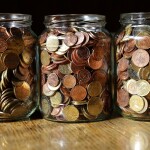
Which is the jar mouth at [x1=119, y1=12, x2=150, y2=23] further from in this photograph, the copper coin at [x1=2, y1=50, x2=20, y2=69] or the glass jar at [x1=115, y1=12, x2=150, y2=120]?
the copper coin at [x1=2, y1=50, x2=20, y2=69]

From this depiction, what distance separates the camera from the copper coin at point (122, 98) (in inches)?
33.4

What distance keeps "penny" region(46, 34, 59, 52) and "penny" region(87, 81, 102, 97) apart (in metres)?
0.10

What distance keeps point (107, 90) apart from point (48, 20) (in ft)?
0.63

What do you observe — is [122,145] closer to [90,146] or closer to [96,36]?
[90,146]

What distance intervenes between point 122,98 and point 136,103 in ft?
0.13

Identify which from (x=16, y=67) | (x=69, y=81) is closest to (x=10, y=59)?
(x=16, y=67)

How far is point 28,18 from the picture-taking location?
0.87 metres

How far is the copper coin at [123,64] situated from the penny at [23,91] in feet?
0.64

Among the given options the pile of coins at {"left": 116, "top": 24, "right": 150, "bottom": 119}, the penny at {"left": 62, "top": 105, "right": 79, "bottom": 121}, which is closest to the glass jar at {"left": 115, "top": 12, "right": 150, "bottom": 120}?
the pile of coins at {"left": 116, "top": 24, "right": 150, "bottom": 119}

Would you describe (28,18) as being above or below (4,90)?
above

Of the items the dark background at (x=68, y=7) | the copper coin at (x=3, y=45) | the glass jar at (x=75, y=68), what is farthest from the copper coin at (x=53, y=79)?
the dark background at (x=68, y=7)

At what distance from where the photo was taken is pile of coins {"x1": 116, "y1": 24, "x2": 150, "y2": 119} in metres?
0.82

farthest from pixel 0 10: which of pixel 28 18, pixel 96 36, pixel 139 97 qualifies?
pixel 139 97

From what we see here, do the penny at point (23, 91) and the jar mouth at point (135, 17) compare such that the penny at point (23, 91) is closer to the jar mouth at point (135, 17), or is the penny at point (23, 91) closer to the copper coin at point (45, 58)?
the copper coin at point (45, 58)
